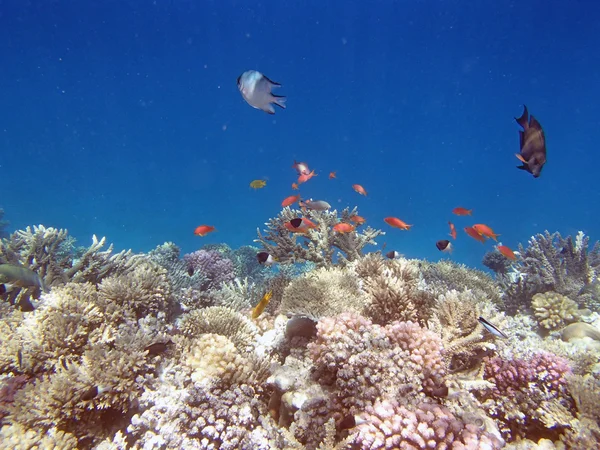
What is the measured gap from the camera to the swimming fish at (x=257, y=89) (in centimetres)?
367

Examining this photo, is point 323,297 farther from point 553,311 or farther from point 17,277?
point 17,277

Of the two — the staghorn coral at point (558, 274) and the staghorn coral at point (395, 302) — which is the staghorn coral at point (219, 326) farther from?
the staghorn coral at point (558, 274)

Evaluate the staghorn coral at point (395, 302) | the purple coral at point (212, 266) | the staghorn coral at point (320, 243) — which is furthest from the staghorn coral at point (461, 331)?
the purple coral at point (212, 266)

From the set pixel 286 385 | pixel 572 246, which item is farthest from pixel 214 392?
pixel 572 246

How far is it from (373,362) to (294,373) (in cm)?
89

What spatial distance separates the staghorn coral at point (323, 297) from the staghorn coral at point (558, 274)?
357cm

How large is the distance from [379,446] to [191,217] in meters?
117

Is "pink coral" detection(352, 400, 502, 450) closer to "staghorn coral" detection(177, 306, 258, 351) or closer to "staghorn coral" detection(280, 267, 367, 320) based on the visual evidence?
"staghorn coral" detection(280, 267, 367, 320)

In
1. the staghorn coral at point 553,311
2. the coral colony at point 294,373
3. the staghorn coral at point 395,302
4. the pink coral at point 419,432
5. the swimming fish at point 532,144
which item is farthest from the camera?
the staghorn coral at point 553,311

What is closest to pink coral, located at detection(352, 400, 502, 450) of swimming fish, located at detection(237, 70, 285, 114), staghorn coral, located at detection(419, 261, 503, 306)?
swimming fish, located at detection(237, 70, 285, 114)

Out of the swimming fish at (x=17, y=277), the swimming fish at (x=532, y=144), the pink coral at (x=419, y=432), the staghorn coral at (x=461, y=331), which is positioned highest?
the swimming fish at (x=532, y=144)

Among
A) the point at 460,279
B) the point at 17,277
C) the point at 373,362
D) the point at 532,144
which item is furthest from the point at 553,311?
the point at 17,277

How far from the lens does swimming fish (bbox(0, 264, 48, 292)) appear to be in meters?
4.93

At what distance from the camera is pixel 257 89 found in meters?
3.70
